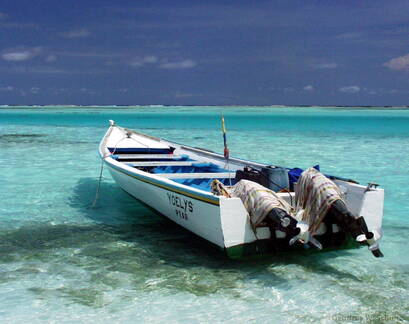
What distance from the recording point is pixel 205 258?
570 cm

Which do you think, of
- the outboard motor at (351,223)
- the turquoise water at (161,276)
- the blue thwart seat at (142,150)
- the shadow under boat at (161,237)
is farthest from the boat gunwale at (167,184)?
the blue thwart seat at (142,150)

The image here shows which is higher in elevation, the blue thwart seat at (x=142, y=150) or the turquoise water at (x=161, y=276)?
the blue thwart seat at (x=142, y=150)

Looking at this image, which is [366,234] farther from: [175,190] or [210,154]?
[210,154]

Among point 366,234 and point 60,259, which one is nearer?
point 366,234

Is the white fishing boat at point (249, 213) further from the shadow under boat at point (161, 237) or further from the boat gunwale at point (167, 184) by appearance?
the shadow under boat at point (161, 237)

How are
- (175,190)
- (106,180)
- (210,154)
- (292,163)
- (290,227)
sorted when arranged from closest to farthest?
(290,227) < (175,190) < (210,154) < (106,180) < (292,163)

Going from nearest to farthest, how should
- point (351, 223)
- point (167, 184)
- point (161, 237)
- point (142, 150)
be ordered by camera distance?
point (351, 223)
point (167, 184)
point (161, 237)
point (142, 150)

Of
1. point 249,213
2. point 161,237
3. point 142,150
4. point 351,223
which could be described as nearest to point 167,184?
point 161,237

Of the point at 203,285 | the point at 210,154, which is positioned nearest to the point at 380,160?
the point at 210,154

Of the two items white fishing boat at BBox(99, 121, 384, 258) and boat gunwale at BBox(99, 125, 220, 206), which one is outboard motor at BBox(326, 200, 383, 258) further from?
boat gunwale at BBox(99, 125, 220, 206)

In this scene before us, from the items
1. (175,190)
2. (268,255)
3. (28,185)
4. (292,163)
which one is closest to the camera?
(268,255)

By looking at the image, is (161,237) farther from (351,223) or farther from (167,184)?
(351,223)

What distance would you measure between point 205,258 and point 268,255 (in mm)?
→ 891

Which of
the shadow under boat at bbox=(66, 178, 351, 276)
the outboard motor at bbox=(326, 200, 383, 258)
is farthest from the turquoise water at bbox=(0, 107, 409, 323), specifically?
the outboard motor at bbox=(326, 200, 383, 258)
